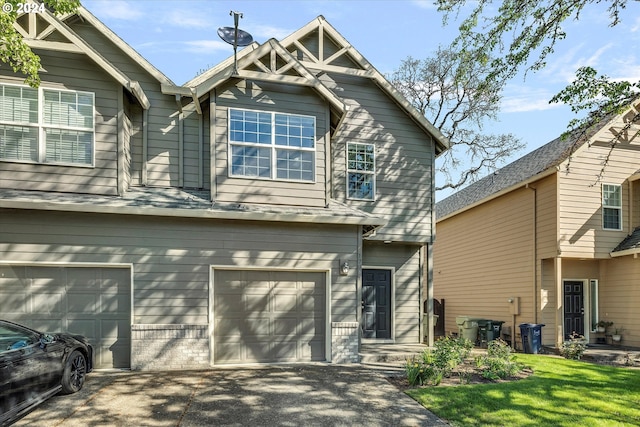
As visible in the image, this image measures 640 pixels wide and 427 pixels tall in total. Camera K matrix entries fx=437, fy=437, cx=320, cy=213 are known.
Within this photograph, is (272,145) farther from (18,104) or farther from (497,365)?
(497,365)

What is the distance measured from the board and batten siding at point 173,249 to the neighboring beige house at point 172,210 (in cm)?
3

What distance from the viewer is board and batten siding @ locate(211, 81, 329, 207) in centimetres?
984

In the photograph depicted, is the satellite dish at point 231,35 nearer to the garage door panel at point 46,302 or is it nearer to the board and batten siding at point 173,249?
the board and batten siding at point 173,249

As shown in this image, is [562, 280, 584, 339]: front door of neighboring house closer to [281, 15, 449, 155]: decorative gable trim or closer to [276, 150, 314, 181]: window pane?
[281, 15, 449, 155]: decorative gable trim

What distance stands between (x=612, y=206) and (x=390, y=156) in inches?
295

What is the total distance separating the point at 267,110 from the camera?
10211 millimetres

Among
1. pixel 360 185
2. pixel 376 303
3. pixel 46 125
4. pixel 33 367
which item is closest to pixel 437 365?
pixel 376 303

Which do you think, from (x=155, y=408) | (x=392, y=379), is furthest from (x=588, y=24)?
(x=155, y=408)

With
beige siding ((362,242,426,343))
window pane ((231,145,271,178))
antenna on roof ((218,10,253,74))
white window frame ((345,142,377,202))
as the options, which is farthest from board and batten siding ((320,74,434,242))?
antenna on roof ((218,10,253,74))

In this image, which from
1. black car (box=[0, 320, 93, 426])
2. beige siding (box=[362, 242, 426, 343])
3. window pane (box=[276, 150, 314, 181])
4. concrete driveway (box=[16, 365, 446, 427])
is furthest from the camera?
beige siding (box=[362, 242, 426, 343])

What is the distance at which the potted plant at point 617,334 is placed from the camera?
44.2 feet

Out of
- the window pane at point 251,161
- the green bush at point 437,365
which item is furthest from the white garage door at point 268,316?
the green bush at point 437,365

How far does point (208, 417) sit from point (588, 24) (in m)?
10.2

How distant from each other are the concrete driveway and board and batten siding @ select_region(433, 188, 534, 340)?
8220 mm
